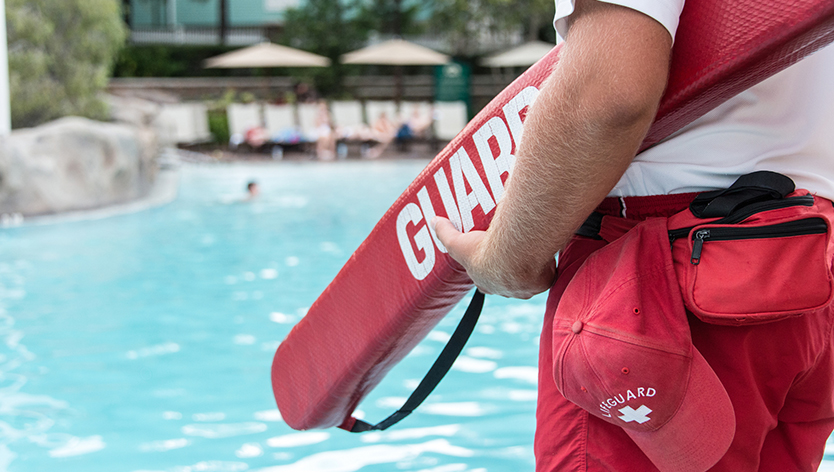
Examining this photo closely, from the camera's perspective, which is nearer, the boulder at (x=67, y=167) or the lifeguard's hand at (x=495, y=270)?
the lifeguard's hand at (x=495, y=270)

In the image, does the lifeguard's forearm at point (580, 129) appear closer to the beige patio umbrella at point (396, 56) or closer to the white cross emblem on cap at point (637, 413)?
the white cross emblem on cap at point (637, 413)

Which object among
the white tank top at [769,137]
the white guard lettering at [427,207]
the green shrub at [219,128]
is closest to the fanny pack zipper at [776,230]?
the white tank top at [769,137]

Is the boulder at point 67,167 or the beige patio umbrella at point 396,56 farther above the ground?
the beige patio umbrella at point 396,56

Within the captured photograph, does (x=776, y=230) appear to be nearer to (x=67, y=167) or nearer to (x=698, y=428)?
(x=698, y=428)

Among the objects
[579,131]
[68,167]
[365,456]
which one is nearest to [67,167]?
[68,167]

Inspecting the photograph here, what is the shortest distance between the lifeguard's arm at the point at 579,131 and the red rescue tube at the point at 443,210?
128 millimetres

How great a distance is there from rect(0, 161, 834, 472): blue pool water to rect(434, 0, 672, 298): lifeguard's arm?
5.92ft

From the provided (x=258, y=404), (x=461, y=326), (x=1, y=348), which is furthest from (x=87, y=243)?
(x=461, y=326)

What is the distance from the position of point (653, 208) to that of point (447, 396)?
7.63 ft

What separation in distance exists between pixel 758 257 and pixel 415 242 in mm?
673

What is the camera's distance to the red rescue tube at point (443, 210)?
2.96 feet

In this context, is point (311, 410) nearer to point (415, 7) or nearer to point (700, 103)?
point (700, 103)

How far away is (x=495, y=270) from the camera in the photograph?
3.40 ft

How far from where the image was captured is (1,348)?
Answer: 385 cm
